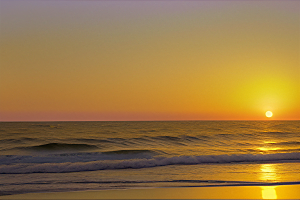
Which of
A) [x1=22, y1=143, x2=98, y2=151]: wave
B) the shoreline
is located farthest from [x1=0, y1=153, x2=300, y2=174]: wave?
[x1=22, y1=143, x2=98, y2=151]: wave

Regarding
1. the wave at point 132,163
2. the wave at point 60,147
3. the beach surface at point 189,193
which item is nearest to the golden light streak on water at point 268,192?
the beach surface at point 189,193

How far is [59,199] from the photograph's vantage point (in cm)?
857

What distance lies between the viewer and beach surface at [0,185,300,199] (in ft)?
28.7

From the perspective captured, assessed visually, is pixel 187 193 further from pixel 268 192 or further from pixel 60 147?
pixel 60 147

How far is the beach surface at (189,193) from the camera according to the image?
8758 millimetres

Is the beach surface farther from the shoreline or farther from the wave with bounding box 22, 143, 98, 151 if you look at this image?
the wave with bounding box 22, 143, 98, 151

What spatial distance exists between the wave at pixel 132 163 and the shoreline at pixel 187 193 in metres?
5.11

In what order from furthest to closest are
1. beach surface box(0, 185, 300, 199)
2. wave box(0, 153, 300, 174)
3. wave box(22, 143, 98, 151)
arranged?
wave box(22, 143, 98, 151)
wave box(0, 153, 300, 174)
beach surface box(0, 185, 300, 199)

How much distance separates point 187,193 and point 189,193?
0.21 ft

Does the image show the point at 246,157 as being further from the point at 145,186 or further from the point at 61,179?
the point at 61,179

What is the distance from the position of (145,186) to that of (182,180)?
5.61 feet

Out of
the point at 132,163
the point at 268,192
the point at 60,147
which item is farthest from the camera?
the point at 60,147

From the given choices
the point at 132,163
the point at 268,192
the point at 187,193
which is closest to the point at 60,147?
the point at 132,163

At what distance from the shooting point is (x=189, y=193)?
9.22m
